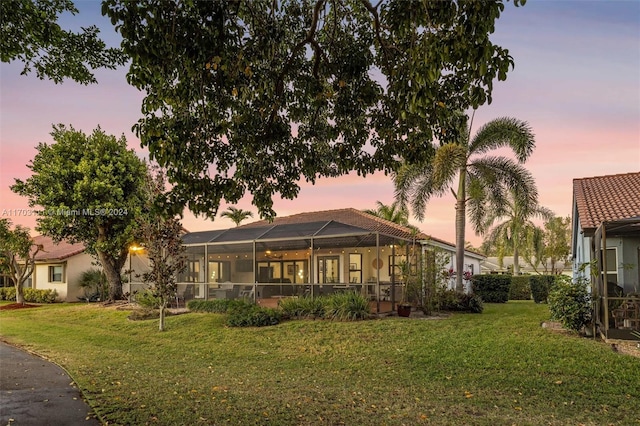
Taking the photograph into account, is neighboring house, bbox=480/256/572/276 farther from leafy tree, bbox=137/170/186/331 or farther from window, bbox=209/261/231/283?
leafy tree, bbox=137/170/186/331

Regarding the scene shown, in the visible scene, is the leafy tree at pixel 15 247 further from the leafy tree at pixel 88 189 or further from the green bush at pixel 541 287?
the green bush at pixel 541 287

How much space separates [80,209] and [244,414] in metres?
19.5

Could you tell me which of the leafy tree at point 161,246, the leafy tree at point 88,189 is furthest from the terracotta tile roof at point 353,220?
the leafy tree at point 161,246

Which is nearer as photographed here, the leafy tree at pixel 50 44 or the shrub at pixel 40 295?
the leafy tree at pixel 50 44

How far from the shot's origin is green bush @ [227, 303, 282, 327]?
14.8 m

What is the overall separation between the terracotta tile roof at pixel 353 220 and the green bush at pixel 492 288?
9.15ft

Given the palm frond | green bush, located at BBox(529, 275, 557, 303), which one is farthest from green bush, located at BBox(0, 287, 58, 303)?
green bush, located at BBox(529, 275, 557, 303)

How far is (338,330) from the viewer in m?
13.2

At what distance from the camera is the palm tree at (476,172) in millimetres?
19219

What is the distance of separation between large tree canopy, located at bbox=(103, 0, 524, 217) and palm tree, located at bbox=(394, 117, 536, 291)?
39.1ft

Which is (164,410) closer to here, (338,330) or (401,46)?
(401,46)

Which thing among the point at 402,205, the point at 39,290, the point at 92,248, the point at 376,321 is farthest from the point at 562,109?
the point at 39,290

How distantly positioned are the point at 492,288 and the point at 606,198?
10.5 meters

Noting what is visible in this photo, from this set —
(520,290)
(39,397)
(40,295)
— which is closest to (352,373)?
(39,397)
